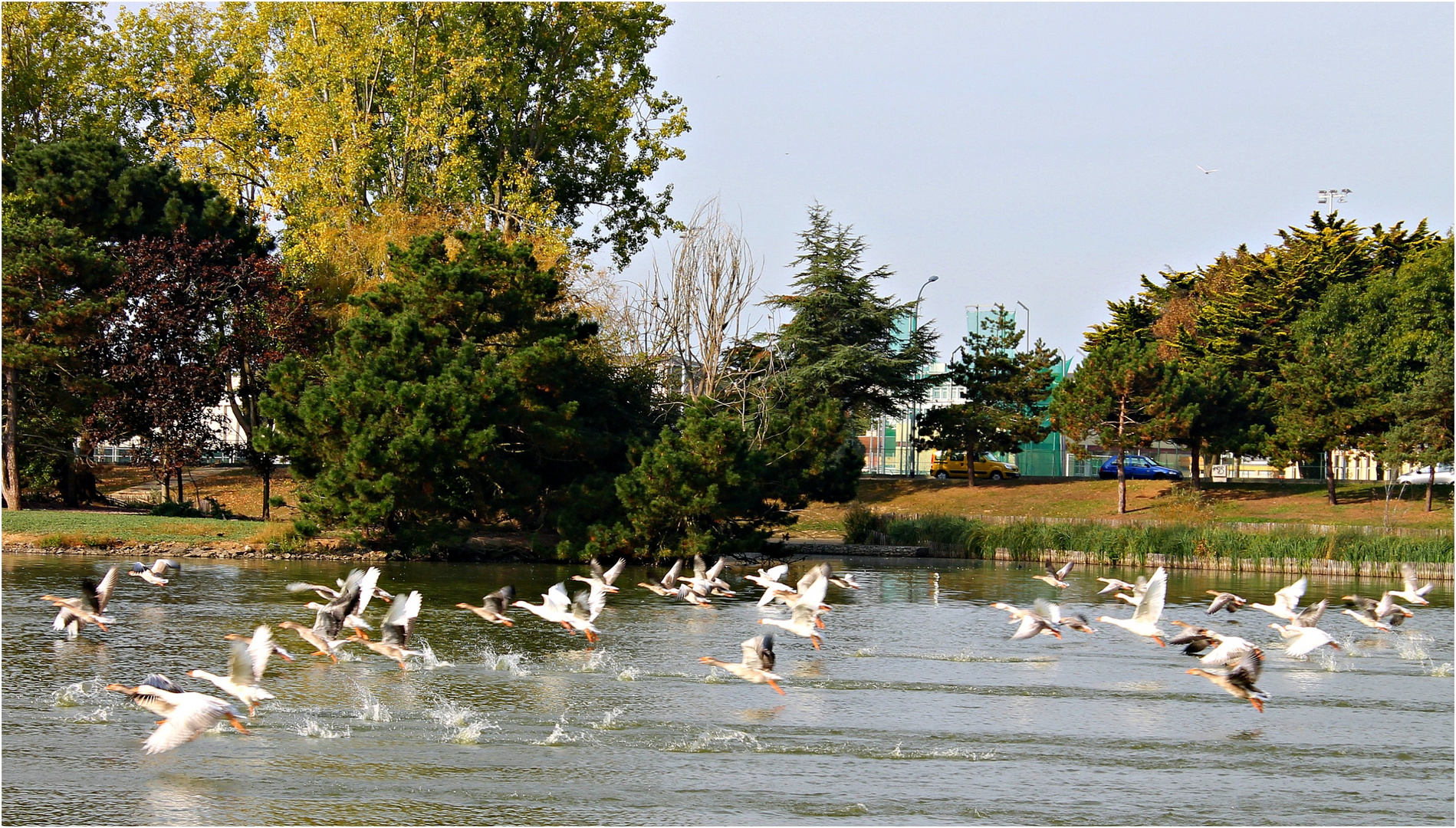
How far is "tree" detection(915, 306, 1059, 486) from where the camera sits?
51.4 meters

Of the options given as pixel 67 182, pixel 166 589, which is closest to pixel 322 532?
pixel 166 589

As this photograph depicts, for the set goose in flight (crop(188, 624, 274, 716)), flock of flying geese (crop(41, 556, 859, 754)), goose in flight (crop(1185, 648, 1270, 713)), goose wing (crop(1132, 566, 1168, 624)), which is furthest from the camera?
goose wing (crop(1132, 566, 1168, 624))

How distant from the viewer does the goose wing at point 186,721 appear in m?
9.33

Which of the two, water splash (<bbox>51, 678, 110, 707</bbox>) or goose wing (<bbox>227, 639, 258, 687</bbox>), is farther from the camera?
water splash (<bbox>51, 678, 110, 707</bbox>)

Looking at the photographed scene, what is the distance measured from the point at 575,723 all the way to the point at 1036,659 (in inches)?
257

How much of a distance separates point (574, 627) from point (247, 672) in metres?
4.92

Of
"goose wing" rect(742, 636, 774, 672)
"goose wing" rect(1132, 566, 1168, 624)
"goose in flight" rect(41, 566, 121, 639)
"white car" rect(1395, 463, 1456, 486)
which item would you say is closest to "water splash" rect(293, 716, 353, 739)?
"goose wing" rect(742, 636, 774, 672)

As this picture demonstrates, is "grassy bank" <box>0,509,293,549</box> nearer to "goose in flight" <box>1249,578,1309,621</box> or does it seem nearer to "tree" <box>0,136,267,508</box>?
"tree" <box>0,136,267,508</box>

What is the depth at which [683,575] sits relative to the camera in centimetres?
2523

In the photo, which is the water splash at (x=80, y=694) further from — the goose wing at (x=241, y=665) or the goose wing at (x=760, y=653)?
the goose wing at (x=760, y=653)

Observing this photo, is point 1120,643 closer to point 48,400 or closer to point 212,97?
point 48,400

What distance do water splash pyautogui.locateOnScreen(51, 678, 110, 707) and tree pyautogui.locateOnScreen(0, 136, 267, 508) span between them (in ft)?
64.6

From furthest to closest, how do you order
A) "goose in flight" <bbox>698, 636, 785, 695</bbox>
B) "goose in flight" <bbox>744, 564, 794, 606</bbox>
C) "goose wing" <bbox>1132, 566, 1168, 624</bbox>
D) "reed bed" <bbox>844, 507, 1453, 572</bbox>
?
"reed bed" <bbox>844, 507, 1453, 572</bbox>
"goose in flight" <bbox>744, 564, 794, 606</bbox>
"goose wing" <bbox>1132, 566, 1168, 624</bbox>
"goose in flight" <bbox>698, 636, 785, 695</bbox>

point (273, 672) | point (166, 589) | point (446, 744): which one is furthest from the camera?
point (166, 589)
